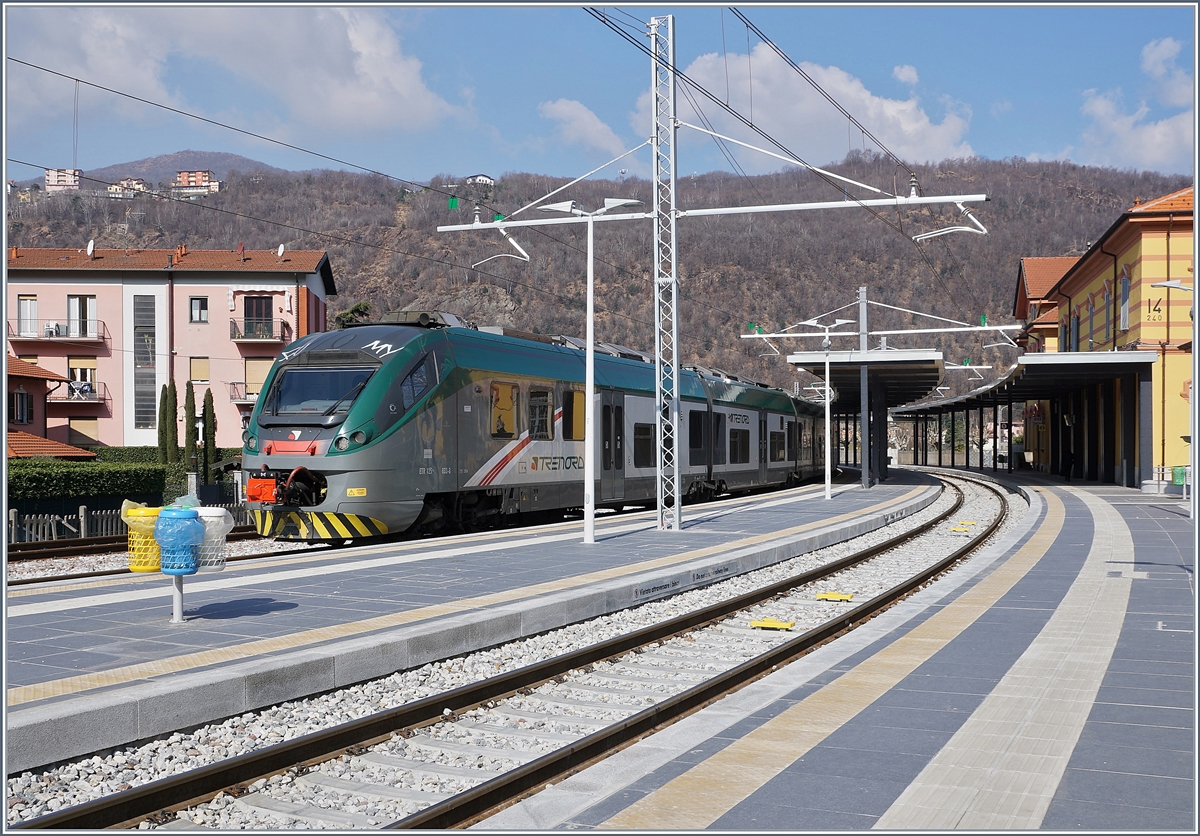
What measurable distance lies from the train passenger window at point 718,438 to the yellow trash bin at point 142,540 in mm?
21371

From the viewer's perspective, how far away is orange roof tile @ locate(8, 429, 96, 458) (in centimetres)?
3634

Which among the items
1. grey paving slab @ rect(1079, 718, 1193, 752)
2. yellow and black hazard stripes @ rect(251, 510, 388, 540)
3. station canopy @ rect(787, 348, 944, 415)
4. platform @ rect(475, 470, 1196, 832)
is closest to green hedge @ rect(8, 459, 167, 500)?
yellow and black hazard stripes @ rect(251, 510, 388, 540)

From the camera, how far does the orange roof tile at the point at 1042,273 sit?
63.9 m

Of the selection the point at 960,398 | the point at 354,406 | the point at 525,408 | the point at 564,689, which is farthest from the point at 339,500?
the point at 960,398

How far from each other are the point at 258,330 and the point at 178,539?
4529cm

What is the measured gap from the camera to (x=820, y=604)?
12.3 meters

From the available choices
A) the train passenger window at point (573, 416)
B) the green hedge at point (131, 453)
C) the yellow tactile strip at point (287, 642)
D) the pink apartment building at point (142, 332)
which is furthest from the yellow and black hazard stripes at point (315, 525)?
the pink apartment building at point (142, 332)

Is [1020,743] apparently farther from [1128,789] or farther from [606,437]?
[606,437]

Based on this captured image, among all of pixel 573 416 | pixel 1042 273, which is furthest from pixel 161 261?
pixel 1042 273

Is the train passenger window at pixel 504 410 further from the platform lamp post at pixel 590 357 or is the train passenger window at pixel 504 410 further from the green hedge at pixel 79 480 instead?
the green hedge at pixel 79 480

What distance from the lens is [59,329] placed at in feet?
164

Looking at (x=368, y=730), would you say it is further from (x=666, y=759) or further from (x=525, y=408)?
(x=525, y=408)

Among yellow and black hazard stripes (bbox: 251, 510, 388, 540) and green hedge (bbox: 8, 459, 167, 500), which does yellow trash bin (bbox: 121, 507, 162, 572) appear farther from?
green hedge (bbox: 8, 459, 167, 500)

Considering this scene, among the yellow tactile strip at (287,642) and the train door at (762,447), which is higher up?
the train door at (762,447)
